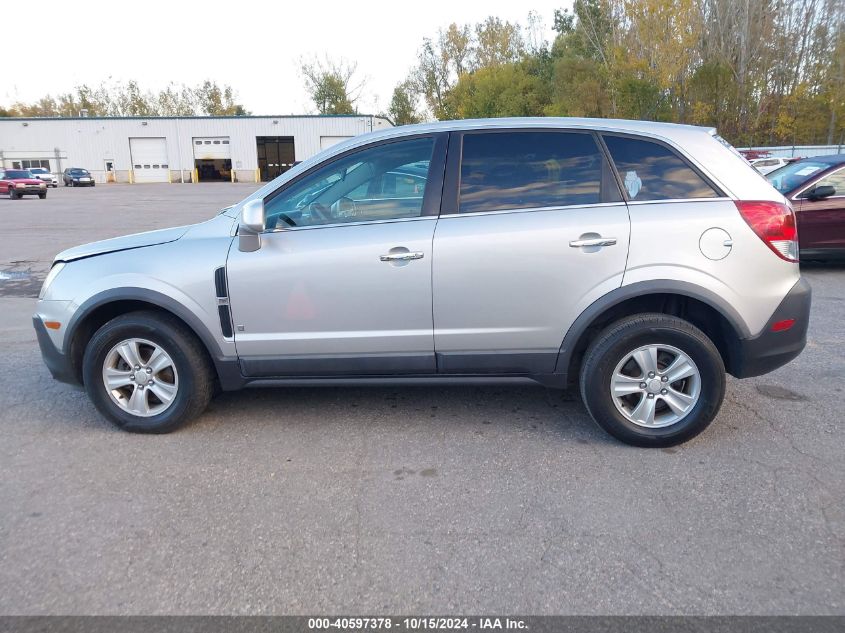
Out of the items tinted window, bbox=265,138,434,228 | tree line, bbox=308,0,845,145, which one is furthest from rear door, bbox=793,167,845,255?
tree line, bbox=308,0,845,145

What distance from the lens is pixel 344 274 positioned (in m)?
3.79

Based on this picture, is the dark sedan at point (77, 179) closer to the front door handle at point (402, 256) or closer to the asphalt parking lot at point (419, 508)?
the asphalt parking lot at point (419, 508)

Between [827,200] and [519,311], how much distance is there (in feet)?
23.5

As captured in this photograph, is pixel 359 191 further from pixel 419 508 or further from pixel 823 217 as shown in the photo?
pixel 823 217

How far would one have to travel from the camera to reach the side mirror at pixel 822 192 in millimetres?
8773

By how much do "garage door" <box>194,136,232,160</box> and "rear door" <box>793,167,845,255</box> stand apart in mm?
54660

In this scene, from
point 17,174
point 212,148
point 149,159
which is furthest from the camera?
point 149,159

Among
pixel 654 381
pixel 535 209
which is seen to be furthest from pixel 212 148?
pixel 654 381

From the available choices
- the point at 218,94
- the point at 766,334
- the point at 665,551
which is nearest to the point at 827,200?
the point at 766,334

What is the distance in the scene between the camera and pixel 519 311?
3781 mm

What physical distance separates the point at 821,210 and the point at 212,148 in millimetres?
55602

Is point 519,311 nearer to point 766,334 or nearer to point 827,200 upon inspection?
point 766,334

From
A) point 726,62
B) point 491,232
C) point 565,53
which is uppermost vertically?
point 565,53

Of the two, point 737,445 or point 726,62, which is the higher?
point 726,62
